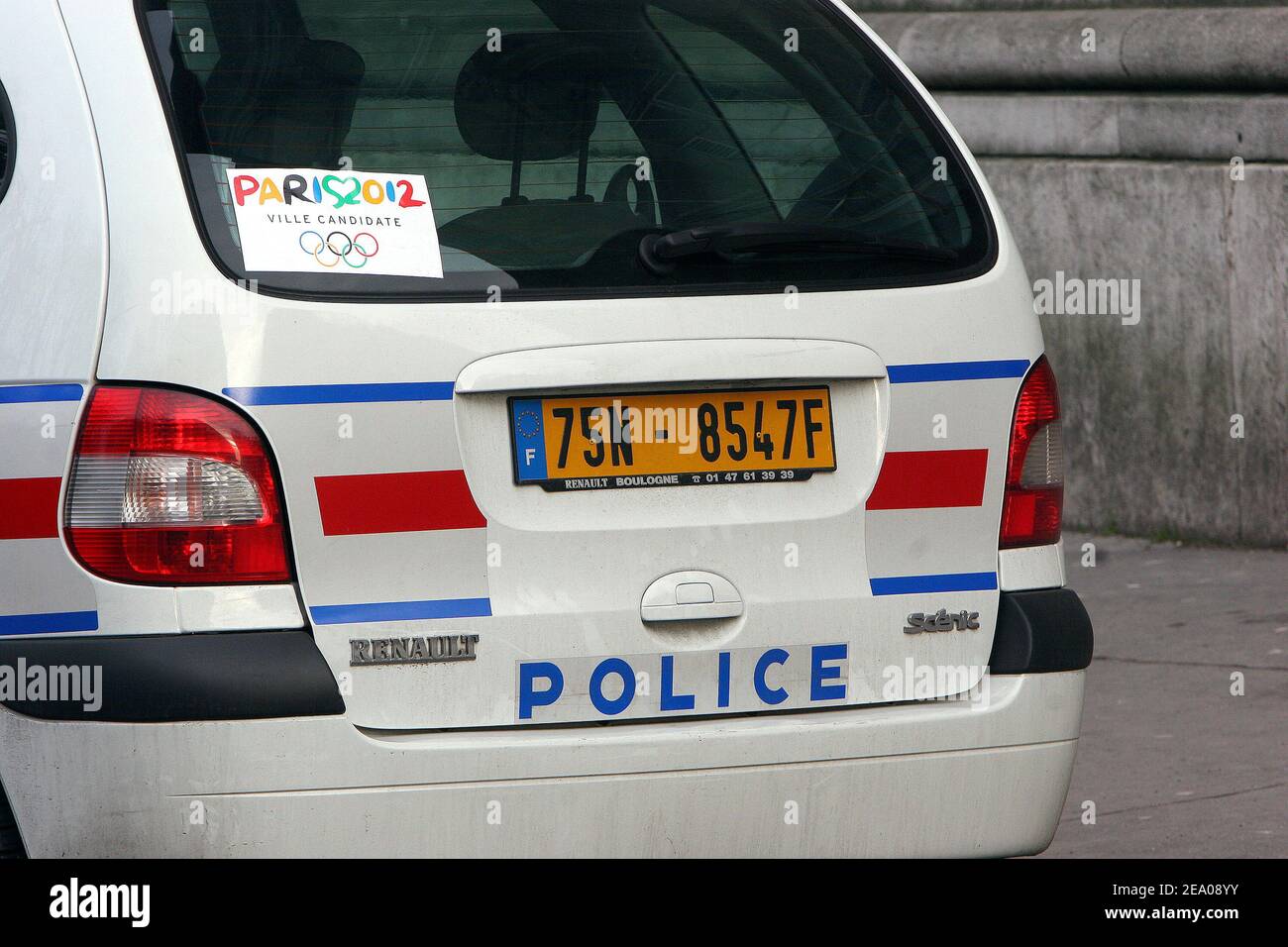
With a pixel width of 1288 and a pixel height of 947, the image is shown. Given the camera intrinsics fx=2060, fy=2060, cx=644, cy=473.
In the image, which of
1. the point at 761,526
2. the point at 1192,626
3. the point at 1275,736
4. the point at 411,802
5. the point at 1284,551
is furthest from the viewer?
the point at 1284,551

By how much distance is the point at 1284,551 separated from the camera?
756cm

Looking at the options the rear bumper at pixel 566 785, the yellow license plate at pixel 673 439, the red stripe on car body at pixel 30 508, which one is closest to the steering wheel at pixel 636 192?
the yellow license plate at pixel 673 439

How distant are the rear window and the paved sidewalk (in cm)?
184

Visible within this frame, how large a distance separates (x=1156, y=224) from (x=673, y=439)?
5230 millimetres

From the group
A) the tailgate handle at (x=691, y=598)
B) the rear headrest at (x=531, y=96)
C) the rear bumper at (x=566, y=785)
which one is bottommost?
the rear bumper at (x=566, y=785)

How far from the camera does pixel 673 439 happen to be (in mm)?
3049

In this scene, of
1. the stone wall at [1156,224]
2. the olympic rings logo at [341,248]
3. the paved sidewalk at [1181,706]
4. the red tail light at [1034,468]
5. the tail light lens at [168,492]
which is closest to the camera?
the tail light lens at [168,492]

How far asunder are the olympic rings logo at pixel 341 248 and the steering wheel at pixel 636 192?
0.41 m

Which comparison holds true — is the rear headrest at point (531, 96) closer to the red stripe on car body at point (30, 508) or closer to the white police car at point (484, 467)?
the white police car at point (484, 467)

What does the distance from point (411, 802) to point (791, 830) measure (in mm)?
594

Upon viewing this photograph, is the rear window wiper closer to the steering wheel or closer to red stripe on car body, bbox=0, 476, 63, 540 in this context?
the steering wheel

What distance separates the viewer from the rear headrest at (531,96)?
3162 millimetres
